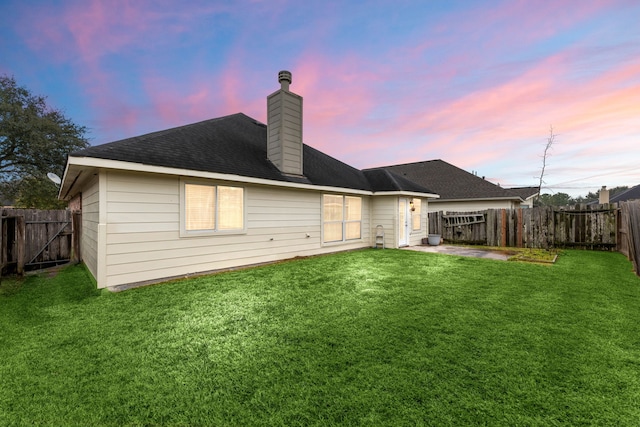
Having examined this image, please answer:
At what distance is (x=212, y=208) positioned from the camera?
21.2ft

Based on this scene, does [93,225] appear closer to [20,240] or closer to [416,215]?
[20,240]

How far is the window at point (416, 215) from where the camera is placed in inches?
468

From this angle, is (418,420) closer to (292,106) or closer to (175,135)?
(175,135)

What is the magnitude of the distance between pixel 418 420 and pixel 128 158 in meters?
6.18

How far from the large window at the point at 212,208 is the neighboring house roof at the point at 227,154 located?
0.56 metres

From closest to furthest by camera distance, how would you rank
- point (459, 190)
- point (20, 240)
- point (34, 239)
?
1. point (20, 240)
2. point (34, 239)
3. point (459, 190)

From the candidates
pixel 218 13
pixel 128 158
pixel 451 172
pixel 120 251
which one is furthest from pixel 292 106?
pixel 451 172

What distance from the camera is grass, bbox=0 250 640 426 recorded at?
1.84 metres

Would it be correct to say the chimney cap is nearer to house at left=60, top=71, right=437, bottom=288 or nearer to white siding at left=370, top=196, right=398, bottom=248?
house at left=60, top=71, right=437, bottom=288

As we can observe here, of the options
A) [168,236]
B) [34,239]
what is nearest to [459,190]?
[168,236]

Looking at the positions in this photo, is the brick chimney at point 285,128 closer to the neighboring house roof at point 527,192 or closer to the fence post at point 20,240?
the fence post at point 20,240

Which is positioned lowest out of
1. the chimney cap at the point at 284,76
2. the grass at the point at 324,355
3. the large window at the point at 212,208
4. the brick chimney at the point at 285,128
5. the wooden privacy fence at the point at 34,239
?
the grass at the point at 324,355

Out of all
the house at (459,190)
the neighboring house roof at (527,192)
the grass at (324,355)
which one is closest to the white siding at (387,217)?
the grass at (324,355)

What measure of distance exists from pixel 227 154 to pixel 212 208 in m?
1.83
